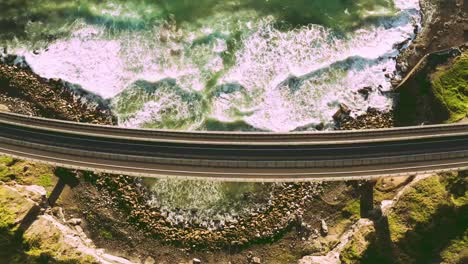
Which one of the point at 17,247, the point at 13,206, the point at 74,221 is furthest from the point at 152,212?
the point at 13,206

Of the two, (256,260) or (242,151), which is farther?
(256,260)

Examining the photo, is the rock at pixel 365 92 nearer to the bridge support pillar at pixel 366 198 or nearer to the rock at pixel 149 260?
the bridge support pillar at pixel 366 198

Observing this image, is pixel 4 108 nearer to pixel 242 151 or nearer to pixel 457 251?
pixel 242 151

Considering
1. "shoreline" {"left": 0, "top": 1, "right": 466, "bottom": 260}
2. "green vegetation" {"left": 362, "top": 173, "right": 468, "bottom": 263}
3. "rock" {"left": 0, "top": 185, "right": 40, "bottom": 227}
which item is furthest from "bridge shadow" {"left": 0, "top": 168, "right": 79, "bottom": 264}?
"green vegetation" {"left": 362, "top": 173, "right": 468, "bottom": 263}

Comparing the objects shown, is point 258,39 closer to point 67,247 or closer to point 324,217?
point 324,217

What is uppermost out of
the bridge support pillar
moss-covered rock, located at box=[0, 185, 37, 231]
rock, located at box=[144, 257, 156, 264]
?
the bridge support pillar

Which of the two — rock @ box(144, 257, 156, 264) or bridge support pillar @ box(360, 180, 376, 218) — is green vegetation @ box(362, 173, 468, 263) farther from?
rock @ box(144, 257, 156, 264)
